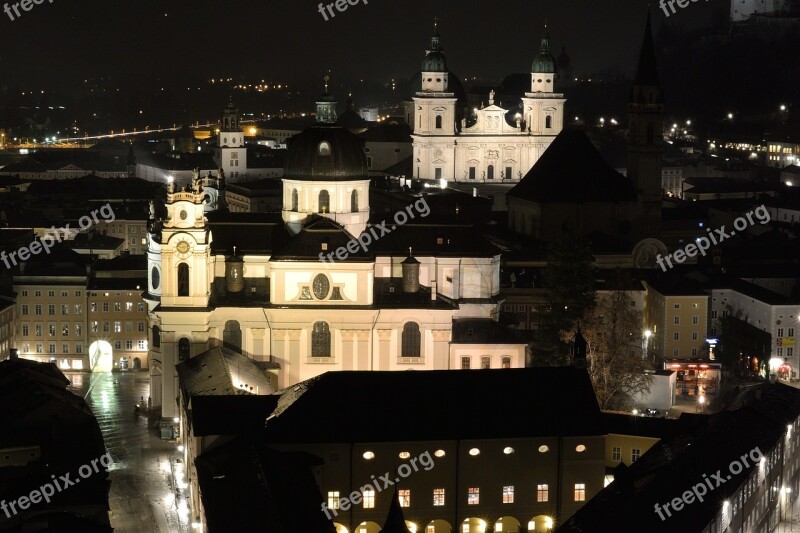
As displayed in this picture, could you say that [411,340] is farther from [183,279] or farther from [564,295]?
[183,279]

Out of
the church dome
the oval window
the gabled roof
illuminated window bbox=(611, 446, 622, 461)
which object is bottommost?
illuminated window bbox=(611, 446, 622, 461)

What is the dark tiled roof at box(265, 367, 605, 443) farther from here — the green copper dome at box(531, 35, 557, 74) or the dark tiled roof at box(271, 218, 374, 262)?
the green copper dome at box(531, 35, 557, 74)

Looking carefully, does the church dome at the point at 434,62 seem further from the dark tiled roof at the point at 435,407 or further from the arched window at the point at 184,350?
the dark tiled roof at the point at 435,407

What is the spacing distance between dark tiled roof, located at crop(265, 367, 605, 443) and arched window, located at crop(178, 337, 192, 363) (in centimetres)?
884

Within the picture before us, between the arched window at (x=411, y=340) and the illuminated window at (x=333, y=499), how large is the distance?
11.4m

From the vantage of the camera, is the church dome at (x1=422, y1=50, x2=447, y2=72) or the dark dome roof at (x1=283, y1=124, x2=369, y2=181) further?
the church dome at (x1=422, y1=50, x2=447, y2=72)

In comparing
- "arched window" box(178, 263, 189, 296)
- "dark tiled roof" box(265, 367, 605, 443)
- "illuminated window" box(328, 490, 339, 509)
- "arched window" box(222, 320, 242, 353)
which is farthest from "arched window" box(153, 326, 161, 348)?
"illuminated window" box(328, 490, 339, 509)

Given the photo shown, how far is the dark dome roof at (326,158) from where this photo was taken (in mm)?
52938

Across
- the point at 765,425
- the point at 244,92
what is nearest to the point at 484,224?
the point at 765,425

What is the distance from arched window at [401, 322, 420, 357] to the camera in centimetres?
4928

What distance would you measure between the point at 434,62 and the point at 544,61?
513 cm

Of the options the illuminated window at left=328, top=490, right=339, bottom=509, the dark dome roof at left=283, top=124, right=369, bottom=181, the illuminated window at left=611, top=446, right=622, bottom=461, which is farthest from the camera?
the dark dome roof at left=283, top=124, right=369, bottom=181

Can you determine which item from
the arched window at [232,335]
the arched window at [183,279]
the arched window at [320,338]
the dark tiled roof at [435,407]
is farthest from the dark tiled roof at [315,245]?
the dark tiled roof at [435,407]

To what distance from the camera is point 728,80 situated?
405ft
